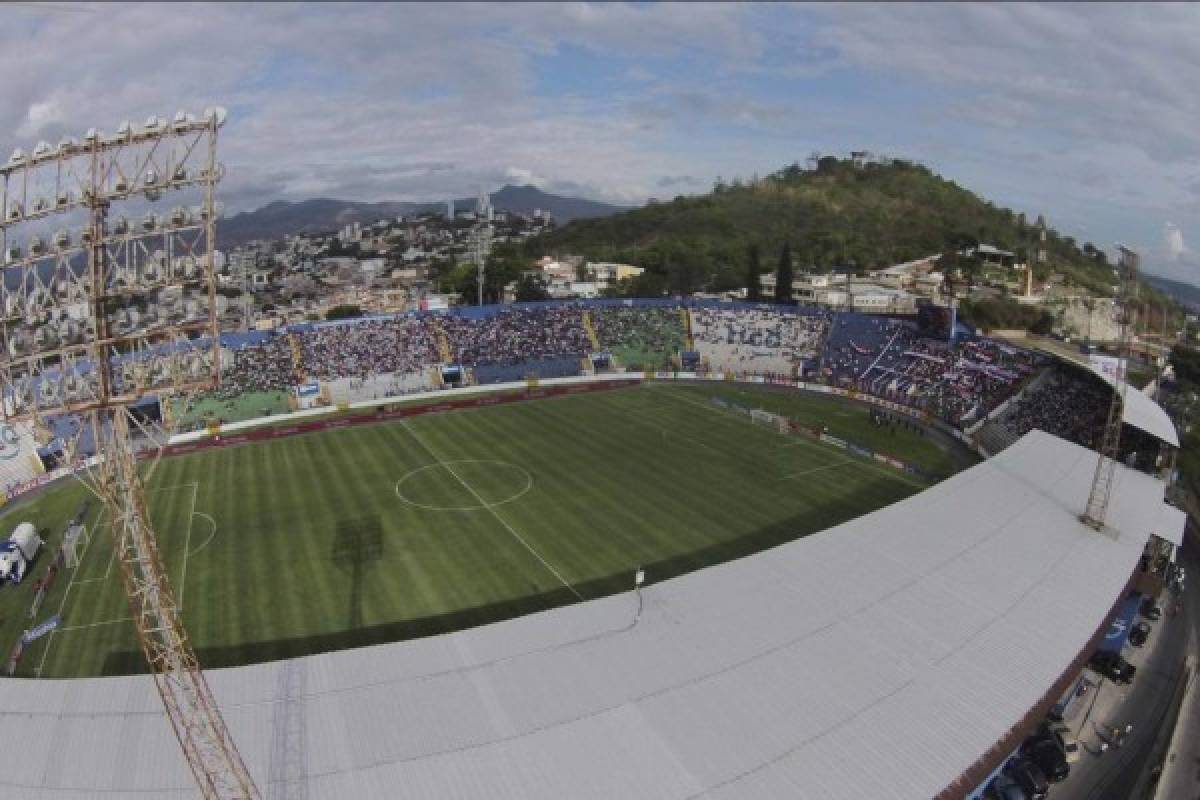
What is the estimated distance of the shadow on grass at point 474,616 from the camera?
25.5 m

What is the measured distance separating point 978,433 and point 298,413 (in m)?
47.9

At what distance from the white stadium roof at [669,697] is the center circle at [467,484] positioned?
57.4ft

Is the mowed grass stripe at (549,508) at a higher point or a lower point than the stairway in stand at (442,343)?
lower

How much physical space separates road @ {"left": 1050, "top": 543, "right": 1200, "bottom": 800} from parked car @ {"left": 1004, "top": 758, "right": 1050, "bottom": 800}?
82 cm

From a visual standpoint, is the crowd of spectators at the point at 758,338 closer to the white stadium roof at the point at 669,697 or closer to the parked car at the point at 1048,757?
the white stadium roof at the point at 669,697

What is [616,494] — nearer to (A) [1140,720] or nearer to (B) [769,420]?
(B) [769,420]

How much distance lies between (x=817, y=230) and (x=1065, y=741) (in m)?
143

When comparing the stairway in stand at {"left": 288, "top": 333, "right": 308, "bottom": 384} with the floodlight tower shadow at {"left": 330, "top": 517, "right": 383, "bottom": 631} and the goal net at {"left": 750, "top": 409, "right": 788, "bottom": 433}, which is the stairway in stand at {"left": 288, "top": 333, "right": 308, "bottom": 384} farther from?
the goal net at {"left": 750, "top": 409, "right": 788, "bottom": 433}

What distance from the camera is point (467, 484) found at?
41250 millimetres

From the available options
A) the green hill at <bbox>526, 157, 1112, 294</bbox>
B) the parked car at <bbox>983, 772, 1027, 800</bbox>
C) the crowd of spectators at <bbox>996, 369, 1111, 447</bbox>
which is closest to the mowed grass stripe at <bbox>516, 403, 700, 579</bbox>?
the parked car at <bbox>983, 772, 1027, 800</bbox>

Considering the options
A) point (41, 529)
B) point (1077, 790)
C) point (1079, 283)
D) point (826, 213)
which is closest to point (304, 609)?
point (41, 529)

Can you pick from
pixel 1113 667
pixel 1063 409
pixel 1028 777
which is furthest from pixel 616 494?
pixel 1063 409

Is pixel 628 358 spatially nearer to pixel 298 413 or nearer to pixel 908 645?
pixel 298 413

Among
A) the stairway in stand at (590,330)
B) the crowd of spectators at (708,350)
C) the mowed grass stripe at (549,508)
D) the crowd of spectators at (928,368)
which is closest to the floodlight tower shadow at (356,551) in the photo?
the mowed grass stripe at (549,508)
